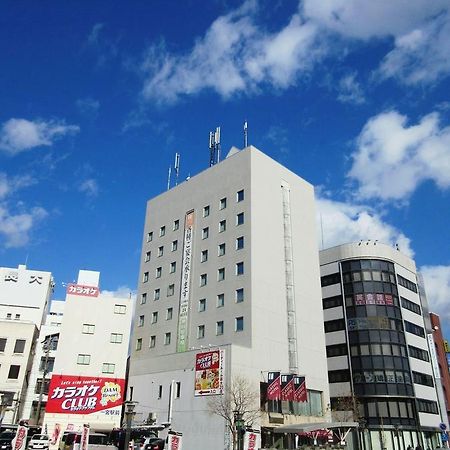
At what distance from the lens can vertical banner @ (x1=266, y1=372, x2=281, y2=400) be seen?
58.2m

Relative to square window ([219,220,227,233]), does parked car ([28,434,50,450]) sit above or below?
below

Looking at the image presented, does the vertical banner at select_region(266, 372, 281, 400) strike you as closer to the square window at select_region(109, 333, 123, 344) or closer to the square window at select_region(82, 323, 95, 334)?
the square window at select_region(109, 333, 123, 344)

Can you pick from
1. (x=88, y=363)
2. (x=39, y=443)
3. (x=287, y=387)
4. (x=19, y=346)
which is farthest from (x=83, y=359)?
(x=287, y=387)

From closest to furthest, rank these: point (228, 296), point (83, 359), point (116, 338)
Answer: point (228, 296)
point (83, 359)
point (116, 338)

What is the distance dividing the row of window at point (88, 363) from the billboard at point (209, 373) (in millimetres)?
16514

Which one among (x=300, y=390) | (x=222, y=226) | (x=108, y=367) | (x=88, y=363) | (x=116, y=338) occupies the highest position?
(x=222, y=226)

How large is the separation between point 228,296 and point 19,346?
35.0 metres

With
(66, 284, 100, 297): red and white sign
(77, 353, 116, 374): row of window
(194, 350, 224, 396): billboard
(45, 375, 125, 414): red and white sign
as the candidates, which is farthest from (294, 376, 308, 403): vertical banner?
(66, 284, 100, 297): red and white sign

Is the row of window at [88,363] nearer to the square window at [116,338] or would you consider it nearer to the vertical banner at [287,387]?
the square window at [116,338]

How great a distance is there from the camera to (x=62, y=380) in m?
Answer: 68.6

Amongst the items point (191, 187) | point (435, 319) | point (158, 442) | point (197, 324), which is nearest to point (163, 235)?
point (191, 187)

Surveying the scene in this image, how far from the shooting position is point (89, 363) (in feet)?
234

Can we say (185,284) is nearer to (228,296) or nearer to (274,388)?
(228,296)

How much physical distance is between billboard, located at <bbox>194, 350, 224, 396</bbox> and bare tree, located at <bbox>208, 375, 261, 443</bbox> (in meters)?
1.11
